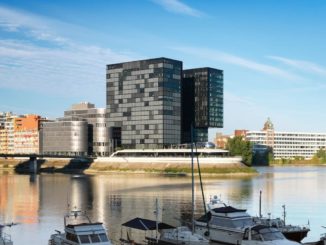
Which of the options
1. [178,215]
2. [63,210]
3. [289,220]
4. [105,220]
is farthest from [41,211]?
[289,220]

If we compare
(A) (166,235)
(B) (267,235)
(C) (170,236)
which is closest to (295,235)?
(B) (267,235)

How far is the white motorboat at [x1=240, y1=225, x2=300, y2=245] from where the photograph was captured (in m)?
51.8

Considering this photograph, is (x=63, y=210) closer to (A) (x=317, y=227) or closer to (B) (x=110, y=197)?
(B) (x=110, y=197)

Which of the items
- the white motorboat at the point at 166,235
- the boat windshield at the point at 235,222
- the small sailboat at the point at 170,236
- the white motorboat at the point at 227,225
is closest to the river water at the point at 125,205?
the white motorboat at the point at 166,235

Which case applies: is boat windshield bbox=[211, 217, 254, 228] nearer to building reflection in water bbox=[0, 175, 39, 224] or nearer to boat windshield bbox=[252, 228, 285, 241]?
boat windshield bbox=[252, 228, 285, 241]

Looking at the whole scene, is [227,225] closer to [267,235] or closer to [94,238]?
[267,235]

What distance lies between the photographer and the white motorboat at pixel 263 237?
51812mm

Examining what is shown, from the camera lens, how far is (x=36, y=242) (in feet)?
210

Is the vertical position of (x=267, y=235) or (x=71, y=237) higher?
(x=71, y=237)

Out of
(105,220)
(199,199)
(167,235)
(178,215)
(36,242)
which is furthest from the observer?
(199,199)

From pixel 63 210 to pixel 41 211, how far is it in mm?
3585

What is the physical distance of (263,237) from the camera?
2067 inches

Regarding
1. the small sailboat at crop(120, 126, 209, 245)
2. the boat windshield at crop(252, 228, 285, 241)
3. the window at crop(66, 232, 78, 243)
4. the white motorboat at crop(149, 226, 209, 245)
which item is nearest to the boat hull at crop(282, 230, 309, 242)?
the boat windshield at crop(252, 228, 285, 241)

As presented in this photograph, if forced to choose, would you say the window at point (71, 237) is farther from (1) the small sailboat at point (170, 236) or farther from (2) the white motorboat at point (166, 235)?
(1) the small sailboat at point (170, 236)
